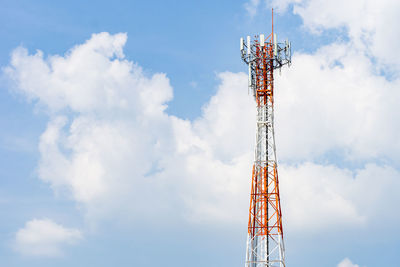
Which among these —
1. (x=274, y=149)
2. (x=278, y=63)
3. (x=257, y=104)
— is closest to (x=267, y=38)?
(x=278, y=63)

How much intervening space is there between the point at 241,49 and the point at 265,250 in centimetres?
3155

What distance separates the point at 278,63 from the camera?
8906 cm

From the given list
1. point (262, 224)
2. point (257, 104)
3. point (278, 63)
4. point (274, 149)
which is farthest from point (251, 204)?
point (278, 63)

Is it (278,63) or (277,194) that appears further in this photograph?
(278,63)

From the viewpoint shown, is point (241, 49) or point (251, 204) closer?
point (251, 204)

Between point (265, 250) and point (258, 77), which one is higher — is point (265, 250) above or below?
below

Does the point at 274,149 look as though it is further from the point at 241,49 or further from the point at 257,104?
the point at 241,49

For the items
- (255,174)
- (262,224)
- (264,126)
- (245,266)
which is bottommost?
(245,266)

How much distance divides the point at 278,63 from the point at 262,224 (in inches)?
1007

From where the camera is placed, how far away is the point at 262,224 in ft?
271

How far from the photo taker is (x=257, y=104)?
8850cm

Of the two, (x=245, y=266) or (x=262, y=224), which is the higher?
(x=262, y=224)

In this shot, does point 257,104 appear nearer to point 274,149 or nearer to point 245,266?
point 274,149

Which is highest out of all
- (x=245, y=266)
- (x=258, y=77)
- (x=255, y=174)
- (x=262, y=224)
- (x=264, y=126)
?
(x=258, y=77)
